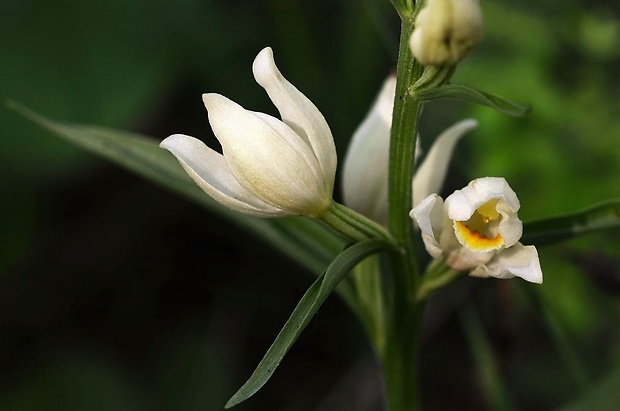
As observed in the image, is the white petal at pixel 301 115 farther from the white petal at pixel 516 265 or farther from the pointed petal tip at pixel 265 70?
the white petal at pixel 516 265

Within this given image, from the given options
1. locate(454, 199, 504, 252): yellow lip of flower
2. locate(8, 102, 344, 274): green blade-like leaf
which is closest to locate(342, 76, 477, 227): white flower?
locate(8, 102, 344, 274): green blade-like leaf

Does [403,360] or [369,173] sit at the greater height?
[369,173]

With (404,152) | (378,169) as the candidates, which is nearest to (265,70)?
(404,152)

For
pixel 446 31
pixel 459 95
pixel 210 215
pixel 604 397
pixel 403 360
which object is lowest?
pixel 604 397

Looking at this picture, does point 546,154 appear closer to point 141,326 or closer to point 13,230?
point 141,326

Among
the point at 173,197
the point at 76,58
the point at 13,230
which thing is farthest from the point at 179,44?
the point at 13,230

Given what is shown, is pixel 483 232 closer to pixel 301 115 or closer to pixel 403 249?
pixel 403 249
